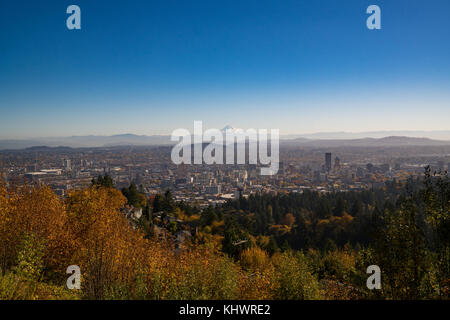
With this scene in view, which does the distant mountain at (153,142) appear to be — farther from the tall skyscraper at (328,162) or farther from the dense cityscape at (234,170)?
the tall skyscraper at (328,162)

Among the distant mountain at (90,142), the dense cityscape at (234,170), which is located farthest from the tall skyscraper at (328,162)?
the distant mountain at (90,142)

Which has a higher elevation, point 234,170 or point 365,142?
point 365,142

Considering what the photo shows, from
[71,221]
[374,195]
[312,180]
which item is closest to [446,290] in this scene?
[71,221]

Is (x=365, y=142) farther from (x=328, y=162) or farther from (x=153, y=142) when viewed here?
(x=153, y=142)

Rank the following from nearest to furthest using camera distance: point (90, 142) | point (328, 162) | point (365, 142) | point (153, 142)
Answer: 1. point (90, 142)
2. point (153, 142)
3. point (328, 162)
4. point (365, 142)

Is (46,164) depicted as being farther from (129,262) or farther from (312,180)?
(312,180)

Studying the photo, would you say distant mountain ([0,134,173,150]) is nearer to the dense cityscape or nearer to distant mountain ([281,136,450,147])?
the dense cityscape

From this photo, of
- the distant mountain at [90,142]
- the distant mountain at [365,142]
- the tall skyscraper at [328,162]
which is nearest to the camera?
the distant mountain at [90,142]

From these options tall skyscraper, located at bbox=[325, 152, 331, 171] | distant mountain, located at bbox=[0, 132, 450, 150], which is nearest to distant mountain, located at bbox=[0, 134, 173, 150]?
distant mountain, located at bbox=[0, 132, 450, 150]

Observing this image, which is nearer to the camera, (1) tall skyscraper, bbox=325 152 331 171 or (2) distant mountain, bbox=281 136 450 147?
(1) tall skyscraper, bbox=325 152 331 171

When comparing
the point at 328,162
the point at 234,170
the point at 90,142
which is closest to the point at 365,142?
the point at 328,162
